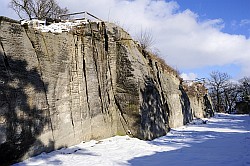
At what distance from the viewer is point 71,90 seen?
9594mm

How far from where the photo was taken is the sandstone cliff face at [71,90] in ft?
23.5

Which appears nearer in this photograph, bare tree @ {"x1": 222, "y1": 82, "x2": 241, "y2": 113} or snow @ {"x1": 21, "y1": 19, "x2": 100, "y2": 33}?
snow @ {"x1": 21, "y1": 19, "x2": 100, "y2": 33}

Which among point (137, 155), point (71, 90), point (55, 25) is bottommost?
point (137, 155)

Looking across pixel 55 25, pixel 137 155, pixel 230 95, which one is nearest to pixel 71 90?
pixel 55 25

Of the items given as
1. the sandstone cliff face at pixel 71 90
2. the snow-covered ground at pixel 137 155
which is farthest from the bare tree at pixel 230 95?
the snow-covered ground at pixel 137 155

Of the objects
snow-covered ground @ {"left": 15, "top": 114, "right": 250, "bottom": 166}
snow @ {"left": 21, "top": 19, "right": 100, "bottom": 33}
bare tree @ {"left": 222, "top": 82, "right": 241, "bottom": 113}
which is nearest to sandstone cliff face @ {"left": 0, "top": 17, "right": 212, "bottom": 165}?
snow @ {"left": 21, "top": 19, "right": 100, "bottom": 33}

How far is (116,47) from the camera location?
12.7 meters

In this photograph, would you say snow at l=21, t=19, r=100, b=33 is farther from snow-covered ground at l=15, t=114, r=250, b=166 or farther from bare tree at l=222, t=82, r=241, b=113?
bare tree at l=222, t=82, r=241, b=113

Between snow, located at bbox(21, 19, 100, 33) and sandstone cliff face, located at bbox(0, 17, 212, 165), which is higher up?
snow, located at bbox(21, 19, 100, 33)

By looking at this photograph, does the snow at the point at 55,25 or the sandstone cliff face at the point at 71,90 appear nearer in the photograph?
the sandstone cliff face at the point at 71,90

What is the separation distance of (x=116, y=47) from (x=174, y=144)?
4.79 metres

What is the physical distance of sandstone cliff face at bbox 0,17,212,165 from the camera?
716cm

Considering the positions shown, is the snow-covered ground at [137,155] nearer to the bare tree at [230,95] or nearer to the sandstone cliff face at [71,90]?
the sandstone cliff face at [71,90]

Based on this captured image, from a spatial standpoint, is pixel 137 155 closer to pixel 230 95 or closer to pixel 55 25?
pixel 55 25
